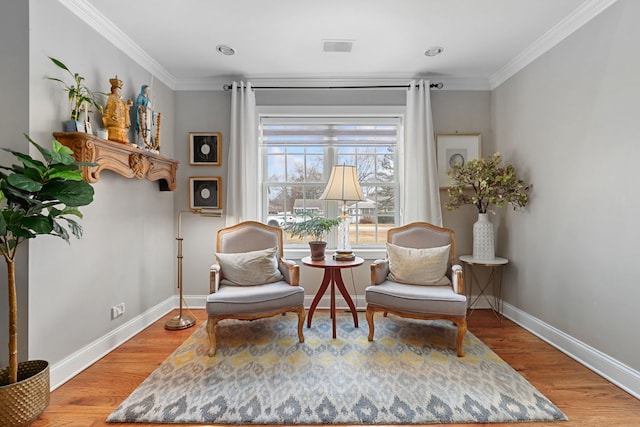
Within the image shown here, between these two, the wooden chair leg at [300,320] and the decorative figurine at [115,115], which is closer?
the decorative figurine at [115,115]

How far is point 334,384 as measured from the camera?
6.43 feet

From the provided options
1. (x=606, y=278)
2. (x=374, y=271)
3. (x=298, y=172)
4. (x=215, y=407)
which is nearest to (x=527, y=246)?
(x=606, y=278)

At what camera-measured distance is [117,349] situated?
251cm

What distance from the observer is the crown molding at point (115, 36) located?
216 centimetres

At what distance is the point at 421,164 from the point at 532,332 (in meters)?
1.89

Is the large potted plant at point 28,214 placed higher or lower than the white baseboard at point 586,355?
higher

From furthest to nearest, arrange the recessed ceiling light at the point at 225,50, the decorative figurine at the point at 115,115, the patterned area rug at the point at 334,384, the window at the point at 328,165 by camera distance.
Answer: the window at the point at 328,165
the recessed ceiling light at the point at 225,50
the decorative figurine at the point at 115,115
the patterned area rug at the point at 334,384

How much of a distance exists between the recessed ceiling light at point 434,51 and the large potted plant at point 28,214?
291cm

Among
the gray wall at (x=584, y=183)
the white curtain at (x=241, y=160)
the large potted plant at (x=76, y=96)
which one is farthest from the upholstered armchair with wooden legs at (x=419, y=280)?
the large potted plant at (x=76, y=96)

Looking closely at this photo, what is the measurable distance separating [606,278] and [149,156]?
12.1 ft

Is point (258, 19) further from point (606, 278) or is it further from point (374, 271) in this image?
point (606, 278)

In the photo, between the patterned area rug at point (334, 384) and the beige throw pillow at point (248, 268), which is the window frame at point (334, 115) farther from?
the patterned area rug at point (334, 384)

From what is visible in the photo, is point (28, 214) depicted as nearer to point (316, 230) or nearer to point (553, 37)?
point (316, 230)

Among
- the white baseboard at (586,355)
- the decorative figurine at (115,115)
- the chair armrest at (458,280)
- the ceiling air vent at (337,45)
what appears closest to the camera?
the white baseboard at (586,355)
